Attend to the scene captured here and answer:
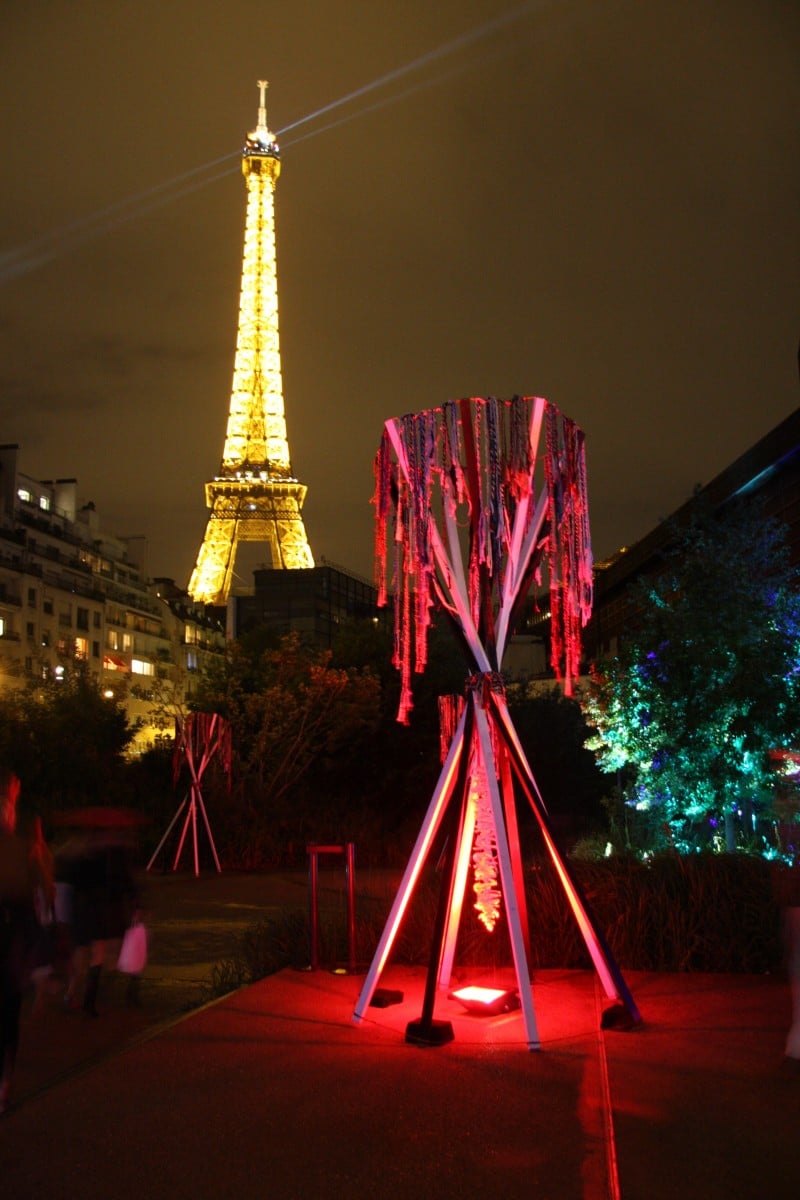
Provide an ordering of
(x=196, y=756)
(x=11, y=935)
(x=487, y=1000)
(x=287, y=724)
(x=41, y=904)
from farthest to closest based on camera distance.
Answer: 1. (x=287, y=724)
2. (x=196, y=756)
3. (x=487, y=1000)
4. (x=41, y=904)
5. (x=11, y=935)

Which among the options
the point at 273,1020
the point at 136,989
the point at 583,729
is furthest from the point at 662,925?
the point at 583,729

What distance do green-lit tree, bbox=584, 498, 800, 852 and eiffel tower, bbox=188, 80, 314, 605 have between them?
54.8 m

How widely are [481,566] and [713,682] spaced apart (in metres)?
8.47

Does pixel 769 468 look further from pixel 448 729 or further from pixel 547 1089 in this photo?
pixel 547 1089

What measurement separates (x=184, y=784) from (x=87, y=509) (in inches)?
2121

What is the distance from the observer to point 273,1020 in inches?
307

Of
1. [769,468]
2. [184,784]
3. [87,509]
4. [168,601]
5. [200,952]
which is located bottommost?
[200,952]

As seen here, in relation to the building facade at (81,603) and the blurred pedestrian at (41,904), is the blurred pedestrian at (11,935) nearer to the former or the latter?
the blurred pedestrian at (41,904)

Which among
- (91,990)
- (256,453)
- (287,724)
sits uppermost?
(256,453)

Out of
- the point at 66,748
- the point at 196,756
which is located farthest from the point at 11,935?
the point at 66,748

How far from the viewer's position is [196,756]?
2352 cm

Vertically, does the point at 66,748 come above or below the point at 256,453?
below

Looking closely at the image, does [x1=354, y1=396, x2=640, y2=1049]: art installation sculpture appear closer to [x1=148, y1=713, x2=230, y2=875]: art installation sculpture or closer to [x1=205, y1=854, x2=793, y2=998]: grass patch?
[x1=205, y1=854, x2=793, y2=998]: grass patch

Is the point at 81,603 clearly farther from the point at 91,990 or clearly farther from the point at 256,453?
the point at 91,990
